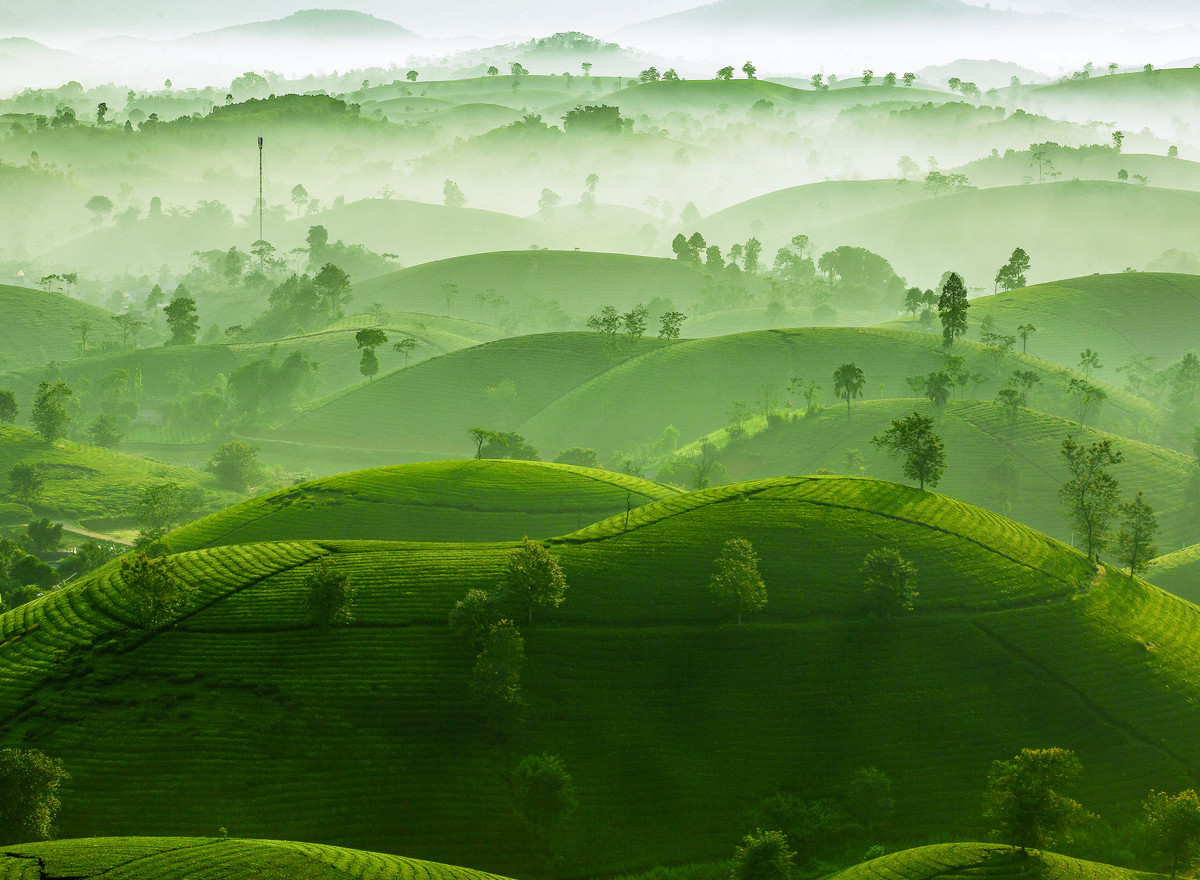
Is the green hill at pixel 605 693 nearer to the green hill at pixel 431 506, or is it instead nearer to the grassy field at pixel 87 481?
the green hill at pixel 431 506

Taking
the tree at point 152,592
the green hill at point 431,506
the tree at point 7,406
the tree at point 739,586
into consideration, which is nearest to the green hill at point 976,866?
the tree at point 739,586

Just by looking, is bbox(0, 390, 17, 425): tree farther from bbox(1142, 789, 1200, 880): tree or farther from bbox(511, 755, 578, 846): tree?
bbox(1142, 789, 1200, 880): tree

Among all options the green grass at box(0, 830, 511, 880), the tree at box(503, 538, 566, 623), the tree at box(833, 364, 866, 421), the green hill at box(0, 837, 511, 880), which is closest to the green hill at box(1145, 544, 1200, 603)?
the tree at box(833, 364, 866, 421)

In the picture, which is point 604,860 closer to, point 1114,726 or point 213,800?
point 213,800

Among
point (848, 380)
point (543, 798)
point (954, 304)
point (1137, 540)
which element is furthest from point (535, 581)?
point (954, 304)

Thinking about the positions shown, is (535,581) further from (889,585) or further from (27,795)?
(27,795)

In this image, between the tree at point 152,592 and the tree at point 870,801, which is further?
the tree at point 152,592
